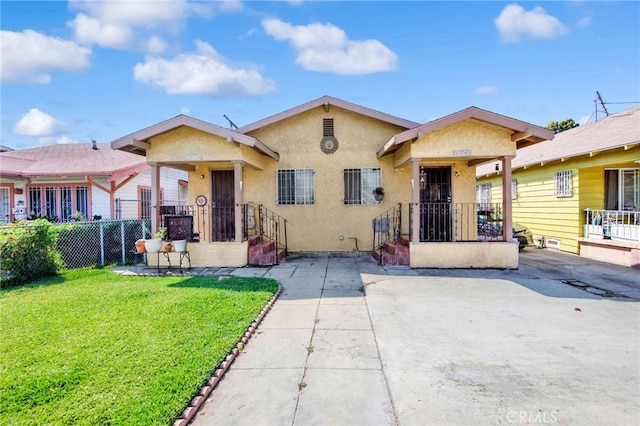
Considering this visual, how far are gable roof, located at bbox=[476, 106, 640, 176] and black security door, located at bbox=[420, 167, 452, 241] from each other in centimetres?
411

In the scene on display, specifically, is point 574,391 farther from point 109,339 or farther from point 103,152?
point 103,152

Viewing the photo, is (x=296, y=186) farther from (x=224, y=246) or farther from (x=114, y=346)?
(x=114, y=346)

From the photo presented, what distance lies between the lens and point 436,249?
27.9 feet

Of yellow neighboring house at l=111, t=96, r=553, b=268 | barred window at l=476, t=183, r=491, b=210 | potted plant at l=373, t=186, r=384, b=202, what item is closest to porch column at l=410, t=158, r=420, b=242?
yellow neighboring house at l=111, t=96, r=553, b=268

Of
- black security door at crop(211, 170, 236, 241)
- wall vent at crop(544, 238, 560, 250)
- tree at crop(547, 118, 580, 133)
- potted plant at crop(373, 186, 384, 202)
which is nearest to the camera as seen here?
potted plant at crop(373, 186, 384, 202)

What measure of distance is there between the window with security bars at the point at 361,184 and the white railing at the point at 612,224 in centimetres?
673

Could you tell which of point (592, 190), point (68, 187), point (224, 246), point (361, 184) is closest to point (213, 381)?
point (224, 246)

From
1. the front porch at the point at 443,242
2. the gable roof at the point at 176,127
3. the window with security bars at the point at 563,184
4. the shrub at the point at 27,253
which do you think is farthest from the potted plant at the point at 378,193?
the shrub at the point at 27,253

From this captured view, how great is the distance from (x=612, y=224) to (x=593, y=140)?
277 centimetres

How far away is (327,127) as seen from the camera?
34.5 ft

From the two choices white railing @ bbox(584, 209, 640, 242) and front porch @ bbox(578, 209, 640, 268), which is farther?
white railing @ bbox(584, 209, 640, 242)

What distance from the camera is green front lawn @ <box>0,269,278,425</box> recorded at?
2688 millimetres

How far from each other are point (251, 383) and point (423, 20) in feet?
37.1

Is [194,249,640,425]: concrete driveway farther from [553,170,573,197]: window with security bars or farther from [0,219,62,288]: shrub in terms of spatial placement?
[0,219,62,288]: shrub
